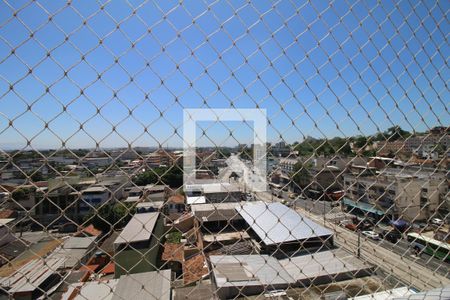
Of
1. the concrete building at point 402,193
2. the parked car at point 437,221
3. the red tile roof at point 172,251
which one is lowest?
the red tile roof at point 172,251

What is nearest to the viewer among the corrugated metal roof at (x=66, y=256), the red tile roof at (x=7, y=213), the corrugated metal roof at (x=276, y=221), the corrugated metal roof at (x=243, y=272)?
the red tile roof at (x=7, y=213)

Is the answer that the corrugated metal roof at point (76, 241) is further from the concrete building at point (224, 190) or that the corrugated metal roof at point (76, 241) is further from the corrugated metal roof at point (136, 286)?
the concrete building at point (224, 190)

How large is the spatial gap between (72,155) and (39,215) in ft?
0.83

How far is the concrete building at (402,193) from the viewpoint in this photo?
1.18 metres

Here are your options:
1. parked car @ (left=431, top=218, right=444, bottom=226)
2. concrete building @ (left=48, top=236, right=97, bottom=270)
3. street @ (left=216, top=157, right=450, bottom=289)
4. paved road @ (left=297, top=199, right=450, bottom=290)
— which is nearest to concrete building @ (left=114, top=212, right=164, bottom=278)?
concrete building @ (left=48, top=236, right=97, bottom=270)

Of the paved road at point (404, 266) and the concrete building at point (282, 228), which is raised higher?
the concrete building at point (282, 228)

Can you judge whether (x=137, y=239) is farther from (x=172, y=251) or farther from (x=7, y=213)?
(x=172, y=251)

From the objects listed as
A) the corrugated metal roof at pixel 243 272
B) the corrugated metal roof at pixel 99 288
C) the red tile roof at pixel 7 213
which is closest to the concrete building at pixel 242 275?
the corrugated metal roof at pixel 243 272

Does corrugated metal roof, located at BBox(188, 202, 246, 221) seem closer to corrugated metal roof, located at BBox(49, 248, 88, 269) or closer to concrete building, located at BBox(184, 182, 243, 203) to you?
concrete building, located at BBox(184, 182, 243, 203)

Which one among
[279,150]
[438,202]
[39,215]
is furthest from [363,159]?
[39,215]

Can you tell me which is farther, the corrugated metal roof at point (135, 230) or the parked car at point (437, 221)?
the parked car at point (437, 221)

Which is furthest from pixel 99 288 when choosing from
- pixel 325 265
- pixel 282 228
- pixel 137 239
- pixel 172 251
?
pixel 172 251

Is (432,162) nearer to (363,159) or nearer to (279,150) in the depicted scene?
(363,159)

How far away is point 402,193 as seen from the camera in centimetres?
120
